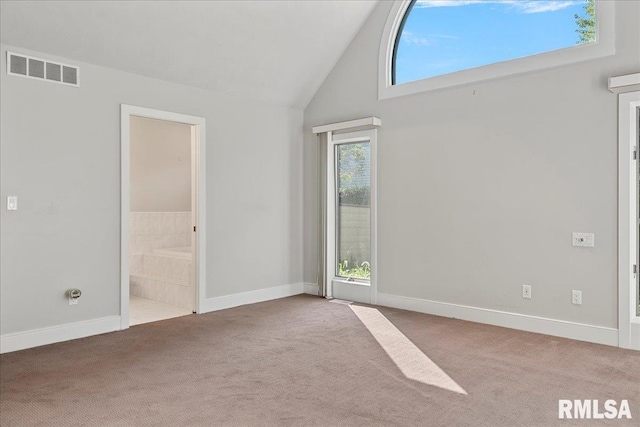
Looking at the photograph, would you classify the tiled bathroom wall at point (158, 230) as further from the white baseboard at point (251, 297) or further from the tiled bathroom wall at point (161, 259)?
the white baseboard at point (251, 297)

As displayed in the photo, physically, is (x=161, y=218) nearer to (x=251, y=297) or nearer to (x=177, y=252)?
(x=177, y=252)

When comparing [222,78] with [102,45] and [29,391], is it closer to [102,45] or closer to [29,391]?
[102,45]

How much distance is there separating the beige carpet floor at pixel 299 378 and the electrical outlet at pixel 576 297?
1.21 ft

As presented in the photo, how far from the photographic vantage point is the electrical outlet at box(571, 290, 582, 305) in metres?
3.94

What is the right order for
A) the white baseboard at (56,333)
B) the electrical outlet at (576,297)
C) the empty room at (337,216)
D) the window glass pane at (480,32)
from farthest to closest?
the window glass pane at (480,32), the electrical outlet at (576,297), the white baseboard at (56,333), the empty room at (337,216)

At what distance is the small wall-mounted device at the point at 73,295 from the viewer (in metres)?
3.99

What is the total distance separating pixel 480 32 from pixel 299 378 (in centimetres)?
378

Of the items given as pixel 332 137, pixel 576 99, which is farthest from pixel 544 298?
pixel 332 137

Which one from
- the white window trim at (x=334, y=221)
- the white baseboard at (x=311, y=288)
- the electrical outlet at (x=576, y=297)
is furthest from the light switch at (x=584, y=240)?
the white baseboard at (x=311, y=288)

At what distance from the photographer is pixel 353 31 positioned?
552cm

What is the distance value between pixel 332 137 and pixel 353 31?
4.20 ft

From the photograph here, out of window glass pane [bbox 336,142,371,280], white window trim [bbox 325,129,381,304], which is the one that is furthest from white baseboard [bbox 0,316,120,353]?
window glass pane [bbox 336,142,371,280]

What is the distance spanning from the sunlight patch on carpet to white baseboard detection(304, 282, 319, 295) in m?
Result: 1.19

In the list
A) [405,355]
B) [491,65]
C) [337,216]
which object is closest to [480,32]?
[491,65]
